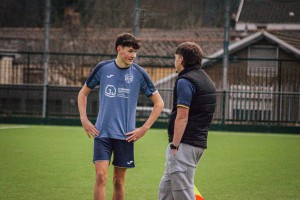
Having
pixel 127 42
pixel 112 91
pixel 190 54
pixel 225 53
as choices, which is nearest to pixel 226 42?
pixel 225 53

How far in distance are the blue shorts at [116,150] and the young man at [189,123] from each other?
0.75 meters

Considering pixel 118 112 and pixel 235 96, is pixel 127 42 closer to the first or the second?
pixel 118 112

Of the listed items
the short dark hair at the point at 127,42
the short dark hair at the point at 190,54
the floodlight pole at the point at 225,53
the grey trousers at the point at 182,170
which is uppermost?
the floodlight pole at the point at 225,53

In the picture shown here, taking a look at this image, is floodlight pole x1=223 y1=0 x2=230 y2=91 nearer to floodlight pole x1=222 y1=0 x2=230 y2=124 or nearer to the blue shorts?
floodlight pole x1=222 y1=0 x2=230 y2=124

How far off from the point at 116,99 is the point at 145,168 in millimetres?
4858

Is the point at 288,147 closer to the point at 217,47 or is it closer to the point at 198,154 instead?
the point at 198,154

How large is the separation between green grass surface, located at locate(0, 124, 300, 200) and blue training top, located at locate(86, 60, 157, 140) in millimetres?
1839

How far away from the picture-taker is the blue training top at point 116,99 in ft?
21.9

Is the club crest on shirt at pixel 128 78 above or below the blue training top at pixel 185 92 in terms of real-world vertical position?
above

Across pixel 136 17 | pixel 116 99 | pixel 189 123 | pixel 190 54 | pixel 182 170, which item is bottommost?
pixel 182 170

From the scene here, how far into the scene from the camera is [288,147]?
1568 cm

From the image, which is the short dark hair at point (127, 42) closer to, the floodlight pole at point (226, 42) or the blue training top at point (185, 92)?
the blue training top at point (185, 92)

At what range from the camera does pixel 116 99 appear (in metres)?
6.67

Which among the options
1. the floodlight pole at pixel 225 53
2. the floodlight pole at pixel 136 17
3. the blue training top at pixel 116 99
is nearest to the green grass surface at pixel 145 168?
the blue training top at pixel 116 99
